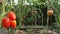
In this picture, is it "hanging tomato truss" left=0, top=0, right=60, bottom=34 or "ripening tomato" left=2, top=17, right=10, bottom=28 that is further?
"hanging tomato truss" left=0, top=0, right=60, bottom=34

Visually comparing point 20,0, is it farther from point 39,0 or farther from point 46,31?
point 46,31

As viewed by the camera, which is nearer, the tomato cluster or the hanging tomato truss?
the tomato cluster

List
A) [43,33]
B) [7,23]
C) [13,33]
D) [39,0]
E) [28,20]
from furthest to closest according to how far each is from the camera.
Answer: [28,20] → [43,33] → [39,0] → [13,33] → [7,23]

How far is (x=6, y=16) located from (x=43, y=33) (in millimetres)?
735

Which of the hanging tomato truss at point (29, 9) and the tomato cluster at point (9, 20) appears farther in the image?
the hanging tomato truss at point (29, 9)

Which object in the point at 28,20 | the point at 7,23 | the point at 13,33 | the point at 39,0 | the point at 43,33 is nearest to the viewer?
the point at 7,23

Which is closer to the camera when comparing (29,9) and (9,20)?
(9,20)

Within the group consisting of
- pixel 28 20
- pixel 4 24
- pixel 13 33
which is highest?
pixel 4 24

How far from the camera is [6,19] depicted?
0.66m

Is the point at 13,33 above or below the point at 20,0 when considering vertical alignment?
below

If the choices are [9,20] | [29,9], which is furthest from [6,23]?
[29,9]

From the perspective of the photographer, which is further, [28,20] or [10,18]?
[28,20]

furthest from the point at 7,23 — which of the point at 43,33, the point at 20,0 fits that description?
the point at 43,33

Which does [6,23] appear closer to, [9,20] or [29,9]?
[9,20]
